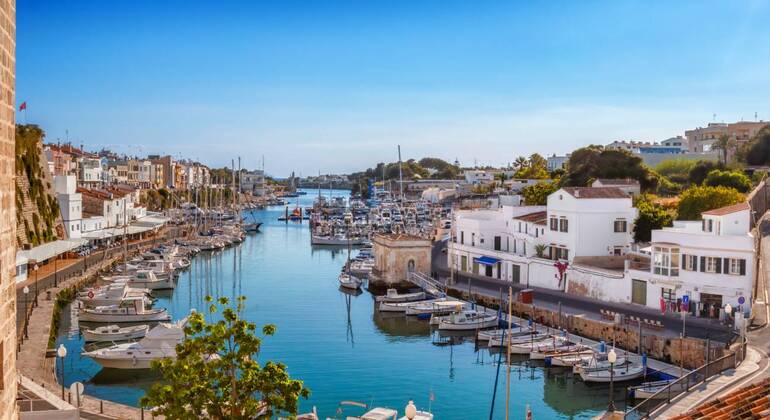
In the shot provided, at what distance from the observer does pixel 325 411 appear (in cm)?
2491

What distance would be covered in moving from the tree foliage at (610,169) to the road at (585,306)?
23.6 m

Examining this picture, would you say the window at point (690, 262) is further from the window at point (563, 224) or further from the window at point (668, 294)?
the window at point (563, 224)

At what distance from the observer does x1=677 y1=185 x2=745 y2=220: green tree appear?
4494 cm

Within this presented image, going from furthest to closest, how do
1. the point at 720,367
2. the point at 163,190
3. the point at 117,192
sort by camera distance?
1. the point at 163,190
2. the point at 117,192
3. the point at 720,367

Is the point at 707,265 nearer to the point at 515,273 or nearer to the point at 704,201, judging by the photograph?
the point at 515,273

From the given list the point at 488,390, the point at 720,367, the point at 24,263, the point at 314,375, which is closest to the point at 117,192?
the point at 24,263

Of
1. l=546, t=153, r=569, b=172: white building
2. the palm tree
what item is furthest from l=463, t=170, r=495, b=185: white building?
the palm tree

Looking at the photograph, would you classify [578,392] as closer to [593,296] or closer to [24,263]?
[593,296]

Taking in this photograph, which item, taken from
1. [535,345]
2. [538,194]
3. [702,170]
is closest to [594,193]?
[535,345]

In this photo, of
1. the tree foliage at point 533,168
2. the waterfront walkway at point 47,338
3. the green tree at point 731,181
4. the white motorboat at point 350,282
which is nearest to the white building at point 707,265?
the white motorboat at point 350,282

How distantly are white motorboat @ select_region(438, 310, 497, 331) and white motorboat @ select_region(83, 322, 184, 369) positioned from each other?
43.5 feet

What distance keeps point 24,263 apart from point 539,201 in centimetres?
3910

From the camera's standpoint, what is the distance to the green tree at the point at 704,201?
44.9 meters

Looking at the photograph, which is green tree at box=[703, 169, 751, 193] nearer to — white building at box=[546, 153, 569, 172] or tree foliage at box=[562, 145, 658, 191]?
tree foliage at box=[562, 145, 658, 191]
